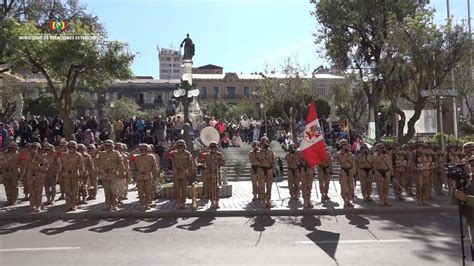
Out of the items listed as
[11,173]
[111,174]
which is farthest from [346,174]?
[11,173]

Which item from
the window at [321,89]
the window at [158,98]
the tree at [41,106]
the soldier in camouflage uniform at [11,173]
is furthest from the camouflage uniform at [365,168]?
the window at [158,98]

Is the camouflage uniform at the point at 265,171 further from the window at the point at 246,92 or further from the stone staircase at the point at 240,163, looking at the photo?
the window at the point at 246,92

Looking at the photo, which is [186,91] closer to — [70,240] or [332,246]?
[70,240]

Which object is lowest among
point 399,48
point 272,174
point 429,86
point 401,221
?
point 401,221

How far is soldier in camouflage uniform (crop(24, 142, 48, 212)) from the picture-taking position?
13.2 m

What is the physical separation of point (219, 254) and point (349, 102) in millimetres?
40799

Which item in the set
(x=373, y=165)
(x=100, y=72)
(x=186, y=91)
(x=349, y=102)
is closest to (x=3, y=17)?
(x=100, y=72)

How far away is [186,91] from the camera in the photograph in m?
19.7

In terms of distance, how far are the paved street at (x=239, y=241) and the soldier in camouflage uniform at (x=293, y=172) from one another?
2.63 m

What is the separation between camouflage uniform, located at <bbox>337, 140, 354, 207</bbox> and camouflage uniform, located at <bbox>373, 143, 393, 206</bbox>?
2.42 feet

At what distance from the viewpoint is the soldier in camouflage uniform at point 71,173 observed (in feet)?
44.3

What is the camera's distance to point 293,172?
15133 millimetres

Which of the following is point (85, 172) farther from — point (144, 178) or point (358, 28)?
point (358, 28)

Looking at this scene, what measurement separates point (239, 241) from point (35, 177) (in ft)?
21.9
